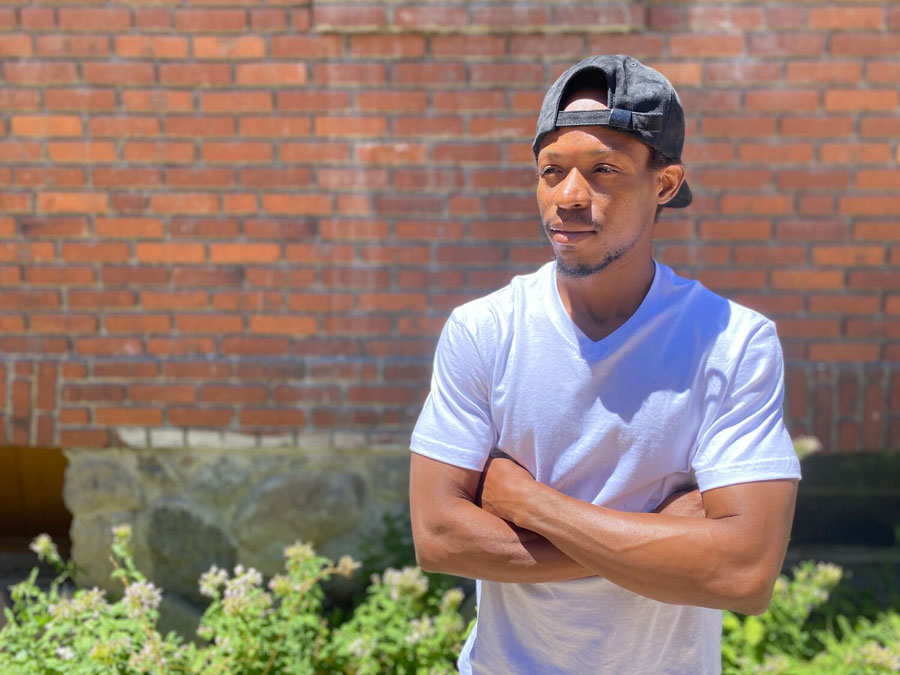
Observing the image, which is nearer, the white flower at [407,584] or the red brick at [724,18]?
the white flower at [407,584]

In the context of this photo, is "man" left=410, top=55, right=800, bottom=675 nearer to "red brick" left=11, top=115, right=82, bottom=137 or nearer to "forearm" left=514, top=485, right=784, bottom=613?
"forearm" left=514, top=485, right=784, bottom=613

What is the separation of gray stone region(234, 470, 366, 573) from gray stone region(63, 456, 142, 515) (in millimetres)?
489

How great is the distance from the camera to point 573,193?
1.48 metres

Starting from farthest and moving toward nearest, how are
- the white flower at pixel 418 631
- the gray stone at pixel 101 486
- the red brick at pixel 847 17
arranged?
the gray stone at pixel 101 486, the red brick at pixel 847 17, the white flower at pixel 418 631

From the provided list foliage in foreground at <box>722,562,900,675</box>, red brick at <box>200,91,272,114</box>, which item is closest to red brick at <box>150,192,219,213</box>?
red brick at <box>200,91,272,114</box>

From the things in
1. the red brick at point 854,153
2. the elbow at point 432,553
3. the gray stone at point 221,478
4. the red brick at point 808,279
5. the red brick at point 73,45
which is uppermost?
the red brick at point 73,45

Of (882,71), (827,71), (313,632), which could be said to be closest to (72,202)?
(313,632)

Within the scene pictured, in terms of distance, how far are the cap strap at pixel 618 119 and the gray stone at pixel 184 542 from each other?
256 cm

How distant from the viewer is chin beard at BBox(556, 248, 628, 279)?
1.54 meters

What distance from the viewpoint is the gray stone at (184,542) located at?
3.37m

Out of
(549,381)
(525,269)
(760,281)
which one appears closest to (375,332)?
(525,269)

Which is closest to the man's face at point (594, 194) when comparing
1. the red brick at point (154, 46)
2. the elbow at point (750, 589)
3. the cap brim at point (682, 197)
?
the cap brim at point (682, 197)

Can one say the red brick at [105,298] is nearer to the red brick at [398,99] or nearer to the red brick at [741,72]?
the red brick at [398,99]

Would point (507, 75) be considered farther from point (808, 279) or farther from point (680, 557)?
point (680, 557)
